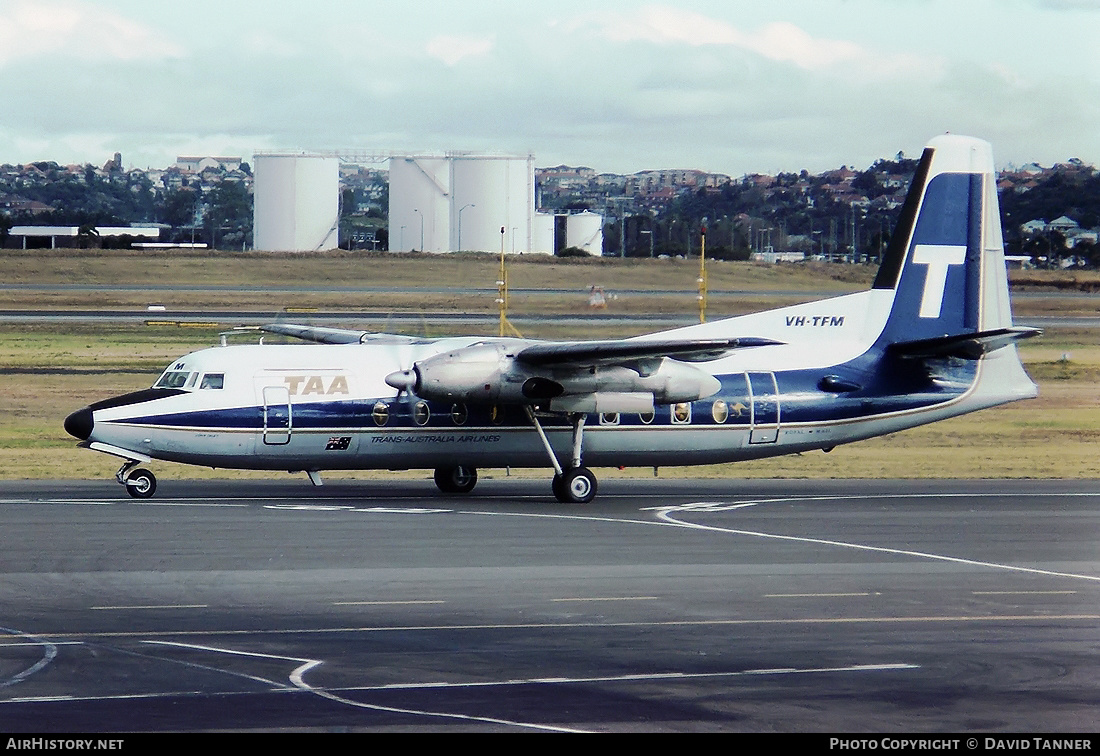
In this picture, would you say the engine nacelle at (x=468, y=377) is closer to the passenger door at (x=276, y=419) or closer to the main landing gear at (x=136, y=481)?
the passenger door at (x=276, y=419)

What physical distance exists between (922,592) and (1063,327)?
4273cm

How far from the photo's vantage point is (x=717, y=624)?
14.0 metres

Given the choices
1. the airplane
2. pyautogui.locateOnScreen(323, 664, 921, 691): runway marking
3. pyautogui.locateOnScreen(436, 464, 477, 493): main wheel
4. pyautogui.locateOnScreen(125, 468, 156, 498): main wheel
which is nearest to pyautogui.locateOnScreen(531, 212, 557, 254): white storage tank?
the airplane

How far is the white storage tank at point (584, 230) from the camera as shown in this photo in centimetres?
Result: 9538

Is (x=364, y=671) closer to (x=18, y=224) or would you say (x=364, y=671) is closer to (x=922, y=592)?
(x=922, y=592)

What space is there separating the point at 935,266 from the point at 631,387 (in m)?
7.29

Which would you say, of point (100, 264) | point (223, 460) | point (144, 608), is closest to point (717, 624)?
point (144, 608)

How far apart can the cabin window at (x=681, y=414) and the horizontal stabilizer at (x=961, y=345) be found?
421 cm

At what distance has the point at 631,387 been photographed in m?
24.2

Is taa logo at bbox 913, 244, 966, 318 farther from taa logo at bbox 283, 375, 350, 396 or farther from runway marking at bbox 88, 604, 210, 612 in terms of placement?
runway marking at bbox 88, 604, 210, 612

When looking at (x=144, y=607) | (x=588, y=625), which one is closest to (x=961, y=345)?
(x=588, y=625)

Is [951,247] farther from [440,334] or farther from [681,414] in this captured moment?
[440,334]

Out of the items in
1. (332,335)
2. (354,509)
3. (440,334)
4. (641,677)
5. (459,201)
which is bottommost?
(354,509)

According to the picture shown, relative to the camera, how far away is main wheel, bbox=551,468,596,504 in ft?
79.4
